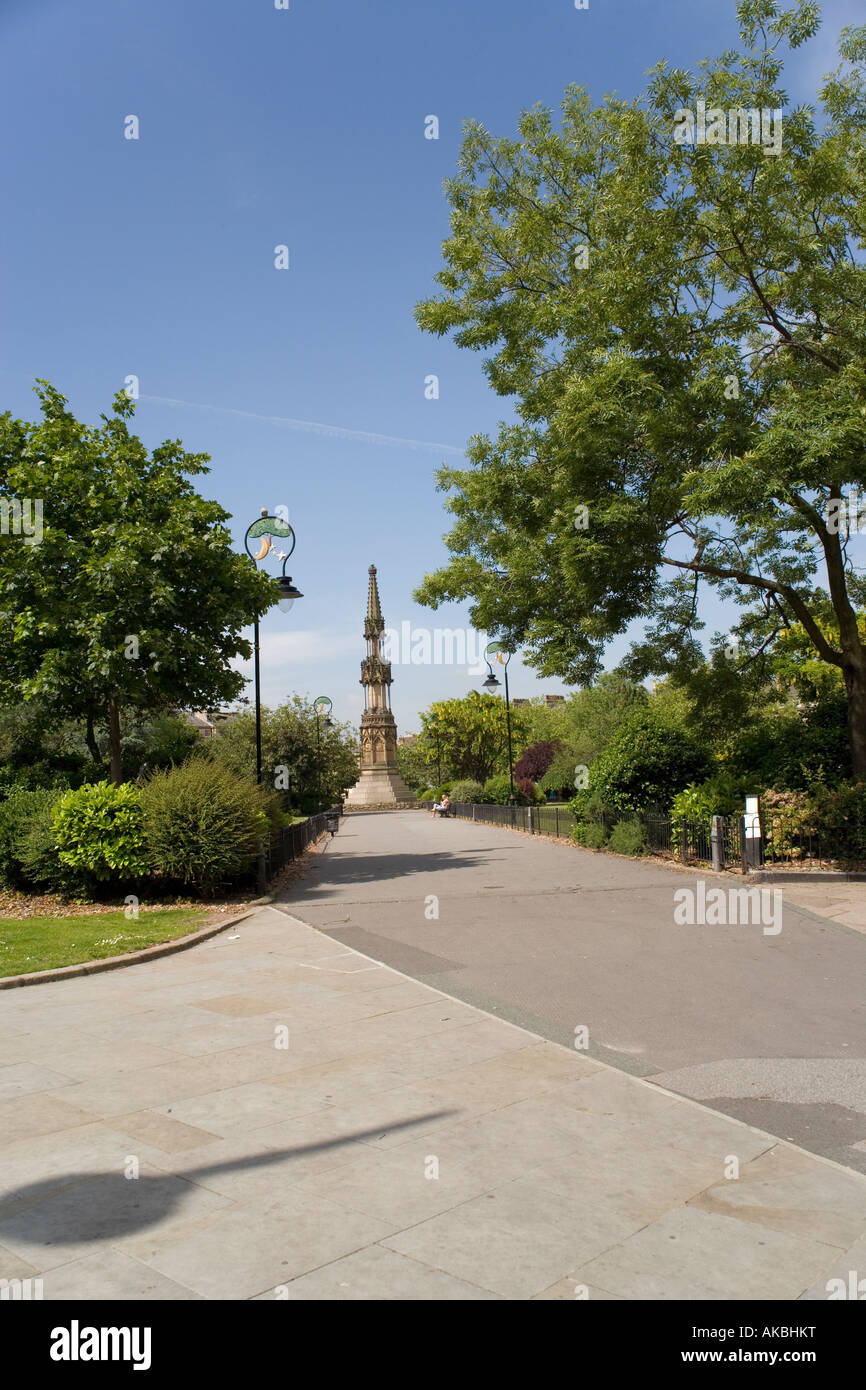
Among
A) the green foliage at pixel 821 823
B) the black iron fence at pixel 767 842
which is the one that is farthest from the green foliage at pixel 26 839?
the green foliage at pixel 821 823

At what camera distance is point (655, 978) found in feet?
30.6

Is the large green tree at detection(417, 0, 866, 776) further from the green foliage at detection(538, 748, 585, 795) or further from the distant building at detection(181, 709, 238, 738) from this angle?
the green foliage at detection(538, 748, 585, 795)

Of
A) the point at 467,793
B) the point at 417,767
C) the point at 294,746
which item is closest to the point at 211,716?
the point at 294,746

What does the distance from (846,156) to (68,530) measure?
52.9 ft

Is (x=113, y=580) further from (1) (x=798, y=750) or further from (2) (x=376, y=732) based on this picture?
(2) (x=376, y=732)

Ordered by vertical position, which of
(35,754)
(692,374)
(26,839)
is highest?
(692,374)

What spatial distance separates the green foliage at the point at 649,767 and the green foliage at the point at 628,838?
0.50 m

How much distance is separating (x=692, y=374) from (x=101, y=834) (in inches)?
526

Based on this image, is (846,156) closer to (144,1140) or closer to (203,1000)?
(203,1000)

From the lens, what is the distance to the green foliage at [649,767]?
70.2ft

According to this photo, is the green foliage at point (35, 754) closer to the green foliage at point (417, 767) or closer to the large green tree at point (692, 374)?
the large green tree at point (692, 374)

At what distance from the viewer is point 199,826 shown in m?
14.9

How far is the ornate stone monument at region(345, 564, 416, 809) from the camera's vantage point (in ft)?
256
